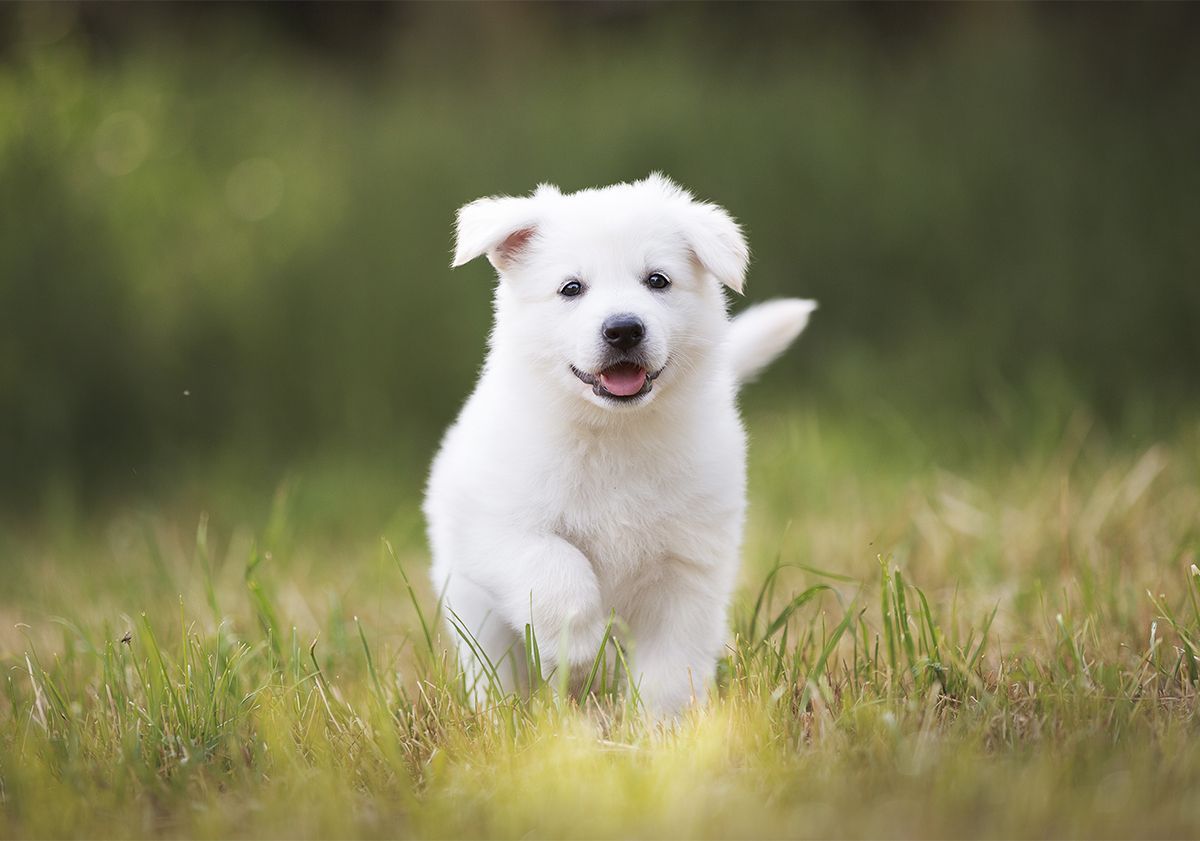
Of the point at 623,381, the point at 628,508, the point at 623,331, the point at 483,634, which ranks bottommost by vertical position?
the point at 483,634

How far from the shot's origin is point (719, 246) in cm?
307

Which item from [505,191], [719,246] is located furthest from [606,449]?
[505,191]

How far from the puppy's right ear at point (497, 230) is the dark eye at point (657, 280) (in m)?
0.33

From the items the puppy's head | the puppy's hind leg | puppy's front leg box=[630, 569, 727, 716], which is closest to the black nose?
the puppy's head

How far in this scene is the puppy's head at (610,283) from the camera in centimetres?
292

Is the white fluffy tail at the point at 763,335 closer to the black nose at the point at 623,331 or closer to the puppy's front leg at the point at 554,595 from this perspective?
the black nose at the point at 623,331

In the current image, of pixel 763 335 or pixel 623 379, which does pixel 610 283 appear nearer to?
pixel 623 379

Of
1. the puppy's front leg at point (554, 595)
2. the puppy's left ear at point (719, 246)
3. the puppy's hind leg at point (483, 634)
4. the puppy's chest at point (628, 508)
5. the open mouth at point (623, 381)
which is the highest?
the puppy's left ear at point (719, 246)

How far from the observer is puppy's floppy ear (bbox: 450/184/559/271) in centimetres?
308

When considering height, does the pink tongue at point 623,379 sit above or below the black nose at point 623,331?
below

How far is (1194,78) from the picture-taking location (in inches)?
341

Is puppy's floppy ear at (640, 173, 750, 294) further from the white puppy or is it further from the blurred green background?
the blurred green background

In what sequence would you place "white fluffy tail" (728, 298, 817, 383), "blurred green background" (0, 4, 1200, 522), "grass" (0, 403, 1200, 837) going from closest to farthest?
"grass" (0, 403, 1200, 837) < "white fluffy tail" (728, 298, 817, 383) < "blurred green background" (0, 4, 1200, 522)

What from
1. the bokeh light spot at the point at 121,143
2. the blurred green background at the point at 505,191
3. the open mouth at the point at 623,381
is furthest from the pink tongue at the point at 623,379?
the bokeh light spot at the point at 121,143
